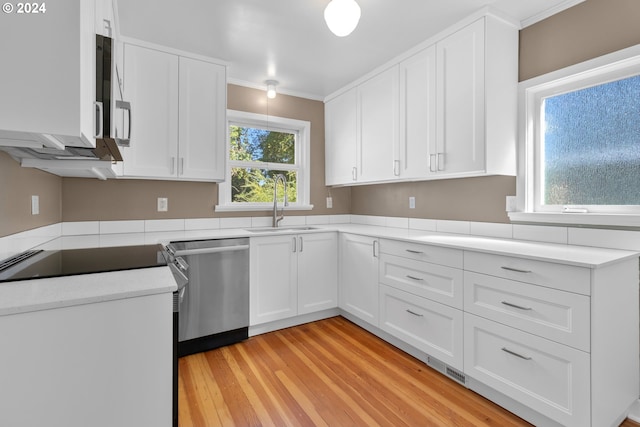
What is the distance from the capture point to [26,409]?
91 centimetres

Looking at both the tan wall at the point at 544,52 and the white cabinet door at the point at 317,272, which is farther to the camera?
the white cabinet door at the point at 317,272

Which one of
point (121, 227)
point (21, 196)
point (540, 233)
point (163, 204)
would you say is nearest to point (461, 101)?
point (540, 233)

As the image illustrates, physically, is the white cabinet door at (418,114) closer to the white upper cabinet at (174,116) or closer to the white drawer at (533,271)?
the white drawer at (533,271)

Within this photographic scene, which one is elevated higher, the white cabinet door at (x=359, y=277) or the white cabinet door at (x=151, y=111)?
the white cabinet door at (x=151, y=111)

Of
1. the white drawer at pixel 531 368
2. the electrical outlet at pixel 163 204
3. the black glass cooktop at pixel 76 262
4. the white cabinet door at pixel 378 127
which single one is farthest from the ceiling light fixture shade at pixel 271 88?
the white drawer at pixel 531 368

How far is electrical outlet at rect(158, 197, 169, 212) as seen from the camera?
2.88 metres

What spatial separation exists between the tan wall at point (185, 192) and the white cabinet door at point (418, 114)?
4.14ft

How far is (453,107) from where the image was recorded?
2.33 m

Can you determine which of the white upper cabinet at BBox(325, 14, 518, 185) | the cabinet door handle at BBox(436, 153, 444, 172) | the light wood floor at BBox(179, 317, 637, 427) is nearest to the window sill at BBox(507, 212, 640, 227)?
the white upper cabinet at BBox(325, 14, 518, 185)

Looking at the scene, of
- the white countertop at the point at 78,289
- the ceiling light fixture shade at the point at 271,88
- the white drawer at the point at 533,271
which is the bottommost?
the white drawer at the point at 533,271

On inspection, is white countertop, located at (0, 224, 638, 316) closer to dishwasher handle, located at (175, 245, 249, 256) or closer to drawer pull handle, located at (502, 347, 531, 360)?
dishwasher handle, located at (175, 245, 249, 256)

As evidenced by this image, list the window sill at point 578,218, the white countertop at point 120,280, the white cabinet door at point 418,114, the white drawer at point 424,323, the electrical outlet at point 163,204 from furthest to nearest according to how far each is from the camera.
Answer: the electrical outlet at point 163,204, the white cabinet door at point 418,114, the white drawer at point 424,323, the window sill at point 578,218, the white countertop at point 120,280

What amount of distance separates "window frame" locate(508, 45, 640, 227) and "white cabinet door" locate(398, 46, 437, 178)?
596mm

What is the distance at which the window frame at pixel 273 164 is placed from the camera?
3215 mm
